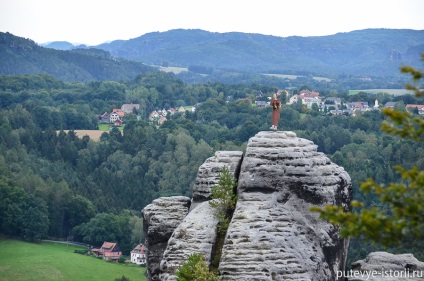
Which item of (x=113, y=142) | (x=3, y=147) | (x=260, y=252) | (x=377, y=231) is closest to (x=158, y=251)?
(x=260, y=252)

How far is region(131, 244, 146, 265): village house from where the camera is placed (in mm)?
106000

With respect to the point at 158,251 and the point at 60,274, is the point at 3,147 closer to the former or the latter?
the point at 60,274

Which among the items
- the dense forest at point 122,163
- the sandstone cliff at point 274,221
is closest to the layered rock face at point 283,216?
the sandstone cliff at point 274,221

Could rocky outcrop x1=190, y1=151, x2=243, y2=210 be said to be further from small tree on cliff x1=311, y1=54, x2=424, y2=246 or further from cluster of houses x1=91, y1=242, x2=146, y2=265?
cluster of houses x1=91, y1=242, x2=146, y2=265

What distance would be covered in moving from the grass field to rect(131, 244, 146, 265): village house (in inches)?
53.1

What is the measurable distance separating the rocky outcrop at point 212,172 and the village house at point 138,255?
68380 millimetres

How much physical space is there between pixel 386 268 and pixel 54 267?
218 feet

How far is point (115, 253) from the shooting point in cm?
10856

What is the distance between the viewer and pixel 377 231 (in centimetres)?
1895

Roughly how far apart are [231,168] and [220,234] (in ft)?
10.1

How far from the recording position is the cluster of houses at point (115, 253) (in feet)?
349

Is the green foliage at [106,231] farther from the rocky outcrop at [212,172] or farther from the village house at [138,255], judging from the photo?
the rocky outcrop at [212,172]

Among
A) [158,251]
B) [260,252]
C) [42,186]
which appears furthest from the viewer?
[42,186]

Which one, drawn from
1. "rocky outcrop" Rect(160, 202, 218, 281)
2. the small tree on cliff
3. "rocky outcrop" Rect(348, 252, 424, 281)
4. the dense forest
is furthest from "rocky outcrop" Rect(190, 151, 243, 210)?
the dense forest
